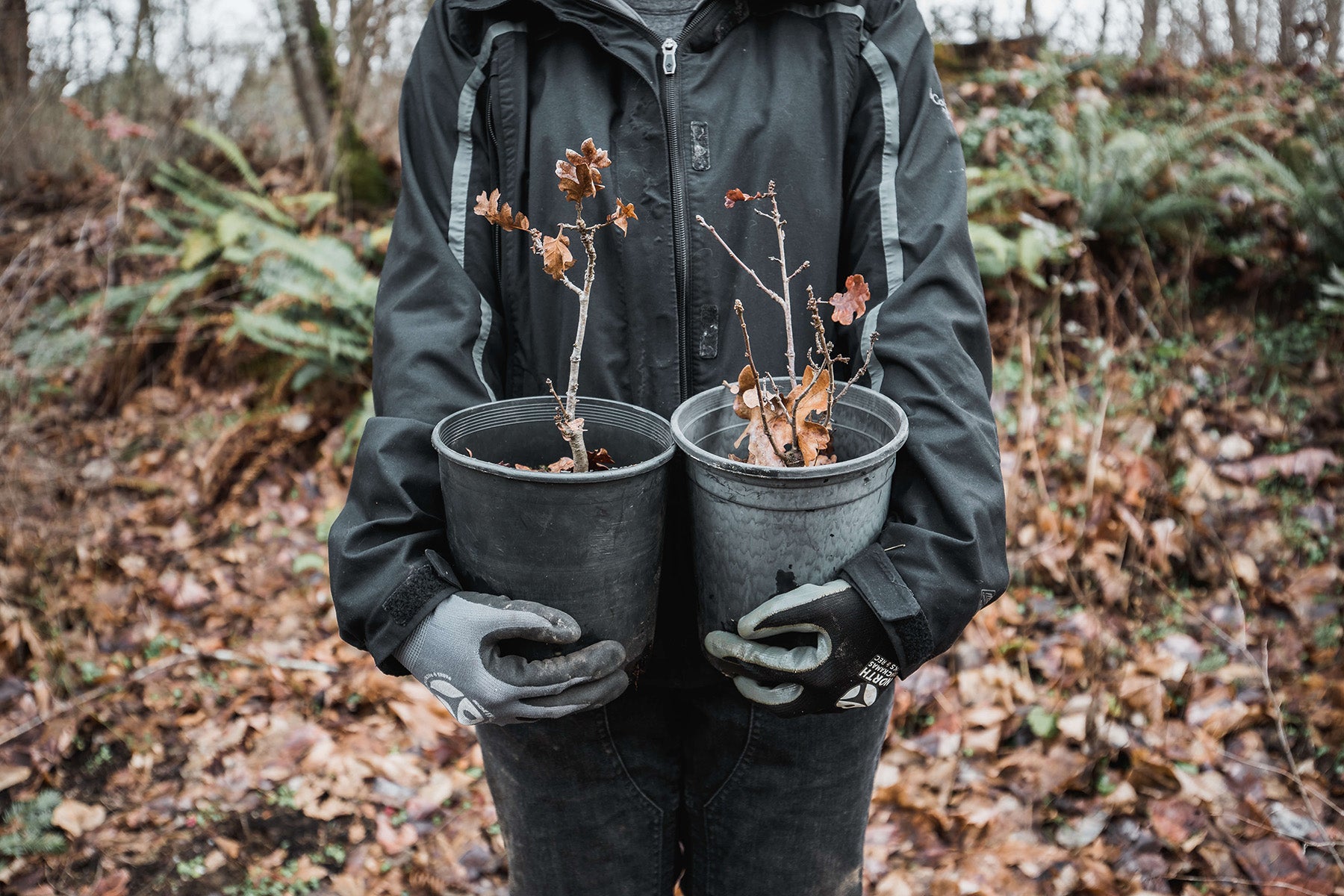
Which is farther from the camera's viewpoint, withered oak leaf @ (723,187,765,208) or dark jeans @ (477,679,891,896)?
dark jeans @ (477,679,891,896)

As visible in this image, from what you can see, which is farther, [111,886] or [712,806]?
[111,886]

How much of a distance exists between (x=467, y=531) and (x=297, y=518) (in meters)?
3.59

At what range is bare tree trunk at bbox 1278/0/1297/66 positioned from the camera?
7691mm

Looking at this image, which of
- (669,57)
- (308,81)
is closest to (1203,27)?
(308,81)

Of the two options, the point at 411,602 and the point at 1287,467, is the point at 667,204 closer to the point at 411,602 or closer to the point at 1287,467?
the point at 411,602

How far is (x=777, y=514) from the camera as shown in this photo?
4.09 feet

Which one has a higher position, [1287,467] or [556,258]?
[556,258]

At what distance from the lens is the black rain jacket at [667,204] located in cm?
151

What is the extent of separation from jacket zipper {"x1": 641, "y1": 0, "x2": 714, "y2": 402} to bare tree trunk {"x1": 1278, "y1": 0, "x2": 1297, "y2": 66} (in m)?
8.01

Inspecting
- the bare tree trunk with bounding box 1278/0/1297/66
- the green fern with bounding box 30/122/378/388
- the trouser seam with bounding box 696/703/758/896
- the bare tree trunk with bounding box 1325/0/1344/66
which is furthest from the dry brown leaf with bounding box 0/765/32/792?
the bare tree trunk with bounding box 1325/0/1344/66

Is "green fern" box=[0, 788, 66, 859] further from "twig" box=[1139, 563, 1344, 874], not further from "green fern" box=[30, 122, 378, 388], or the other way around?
"twig" box=[1139, 563, 1344, 874]

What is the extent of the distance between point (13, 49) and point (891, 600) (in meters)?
7.94

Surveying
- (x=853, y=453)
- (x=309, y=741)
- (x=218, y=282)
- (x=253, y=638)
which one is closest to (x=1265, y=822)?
(x=853, y=453)

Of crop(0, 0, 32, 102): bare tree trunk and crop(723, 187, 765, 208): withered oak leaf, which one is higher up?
crop(0, 0, 32, 102): bare tree trunk
